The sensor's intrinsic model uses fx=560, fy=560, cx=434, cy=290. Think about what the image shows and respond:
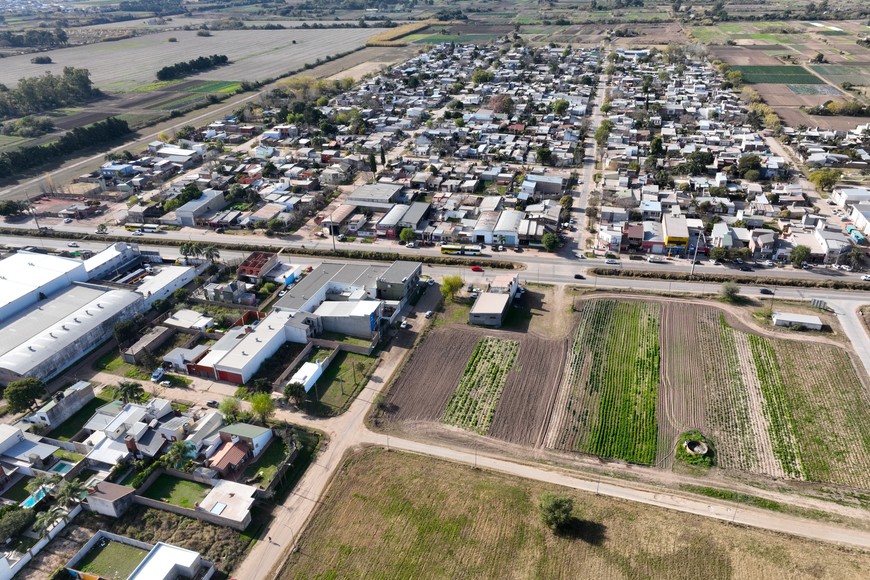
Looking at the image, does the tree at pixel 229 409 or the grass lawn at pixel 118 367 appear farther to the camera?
the grass lawn at pixel 118 367

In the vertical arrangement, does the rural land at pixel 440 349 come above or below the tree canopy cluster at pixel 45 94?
below

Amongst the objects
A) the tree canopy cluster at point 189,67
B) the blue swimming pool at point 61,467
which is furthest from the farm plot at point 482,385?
the tree canopy cluster at point 189,67

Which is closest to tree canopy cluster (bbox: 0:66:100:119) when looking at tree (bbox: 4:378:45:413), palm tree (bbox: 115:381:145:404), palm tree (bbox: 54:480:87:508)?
tree (bbox: 4:378:45:413)

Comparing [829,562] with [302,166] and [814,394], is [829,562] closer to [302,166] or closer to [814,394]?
[814,394]

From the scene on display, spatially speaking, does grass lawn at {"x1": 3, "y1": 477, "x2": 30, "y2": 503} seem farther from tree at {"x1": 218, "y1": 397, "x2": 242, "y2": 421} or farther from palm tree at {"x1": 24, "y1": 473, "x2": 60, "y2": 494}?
tree at {"x1": 218, "y1": 397, "x2": 242, "y2": 421}

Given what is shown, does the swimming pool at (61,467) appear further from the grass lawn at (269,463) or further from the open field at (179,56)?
the open field at (179,56)

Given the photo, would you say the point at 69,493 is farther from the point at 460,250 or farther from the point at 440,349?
the point at 460,250

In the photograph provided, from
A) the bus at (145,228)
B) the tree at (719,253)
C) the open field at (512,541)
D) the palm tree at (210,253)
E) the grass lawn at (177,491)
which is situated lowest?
the open field at (512,541)
